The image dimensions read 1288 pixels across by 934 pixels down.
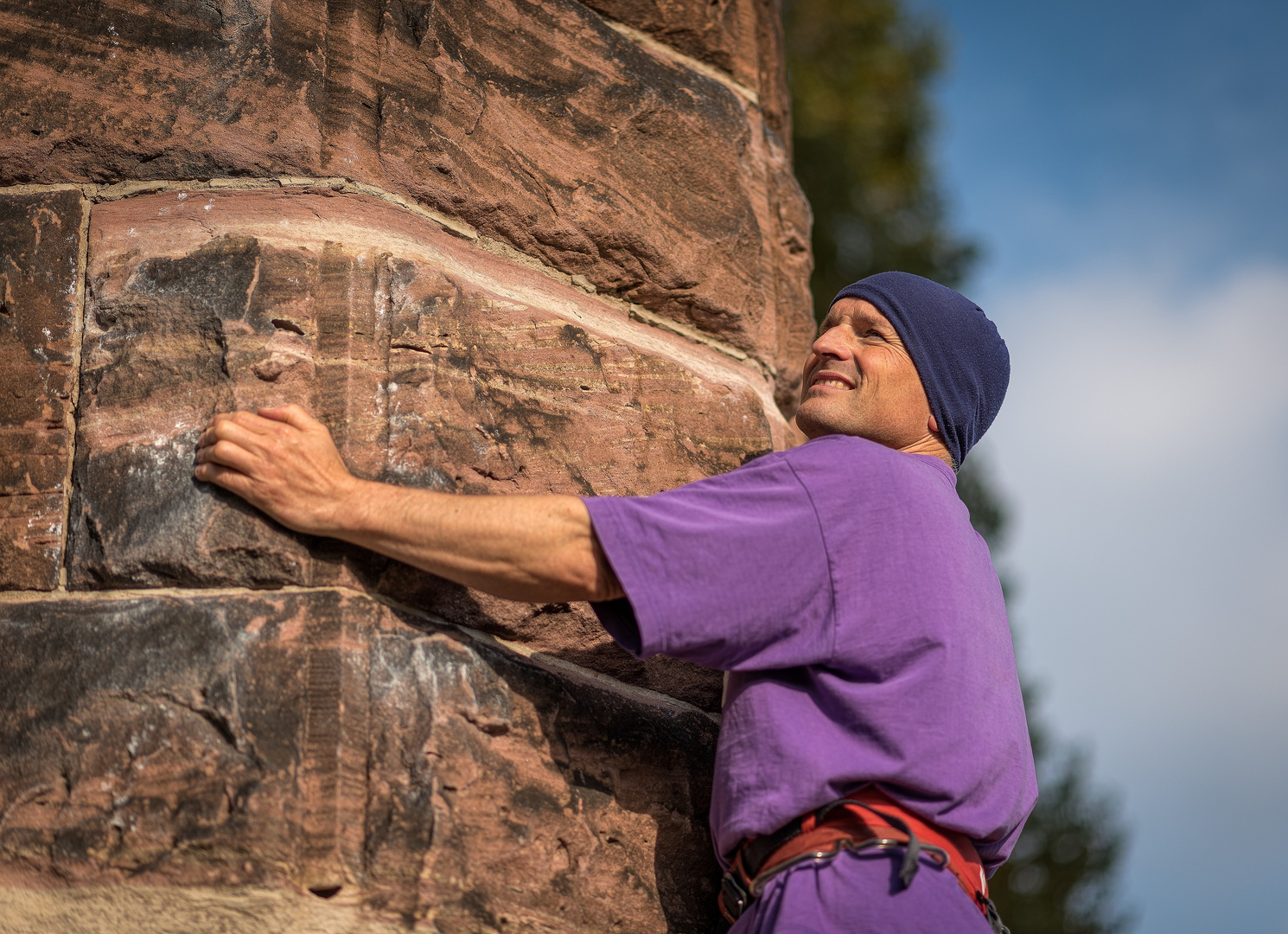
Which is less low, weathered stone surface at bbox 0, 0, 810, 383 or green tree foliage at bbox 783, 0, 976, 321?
green tree foliage at bbox 783, 0, 976, 321

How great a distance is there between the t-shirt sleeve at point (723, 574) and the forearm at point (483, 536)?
41mm

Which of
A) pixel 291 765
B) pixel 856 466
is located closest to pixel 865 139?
pixel 856 466

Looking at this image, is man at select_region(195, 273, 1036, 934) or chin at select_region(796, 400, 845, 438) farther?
chin at select_region(796, 400, 845, 438)

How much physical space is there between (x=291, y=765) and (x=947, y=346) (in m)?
1.35

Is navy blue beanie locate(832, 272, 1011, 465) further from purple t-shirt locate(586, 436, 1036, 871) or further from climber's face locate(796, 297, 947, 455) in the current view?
purple t-shirt locate(586, 436, 1036, 871)

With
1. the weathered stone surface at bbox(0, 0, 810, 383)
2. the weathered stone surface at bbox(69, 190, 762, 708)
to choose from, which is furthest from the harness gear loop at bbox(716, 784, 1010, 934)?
the weathered stone surface at bbox(0, 0, 810, 383)

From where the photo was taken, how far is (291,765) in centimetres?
→ 152

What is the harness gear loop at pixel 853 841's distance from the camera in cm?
160

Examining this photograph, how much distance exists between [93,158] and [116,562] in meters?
0.64

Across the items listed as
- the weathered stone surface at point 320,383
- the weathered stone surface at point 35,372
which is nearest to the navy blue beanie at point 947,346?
the weathered stone surface at point 320,383

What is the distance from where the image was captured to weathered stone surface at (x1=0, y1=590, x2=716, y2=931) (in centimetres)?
150

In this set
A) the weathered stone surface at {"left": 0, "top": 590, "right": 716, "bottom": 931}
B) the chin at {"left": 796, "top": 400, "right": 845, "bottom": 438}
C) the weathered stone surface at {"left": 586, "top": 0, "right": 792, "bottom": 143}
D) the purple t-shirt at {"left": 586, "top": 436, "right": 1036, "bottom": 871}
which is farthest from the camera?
the weathered stone surface at {"left": 586, "top": 0, "right": 792, "bottom": 143}

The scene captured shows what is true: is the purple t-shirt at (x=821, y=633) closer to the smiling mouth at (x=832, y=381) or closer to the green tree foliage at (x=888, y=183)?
the smiling mouth at (x=832, y=381)

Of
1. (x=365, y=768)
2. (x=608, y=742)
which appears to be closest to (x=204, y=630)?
(x=365, y=768)
